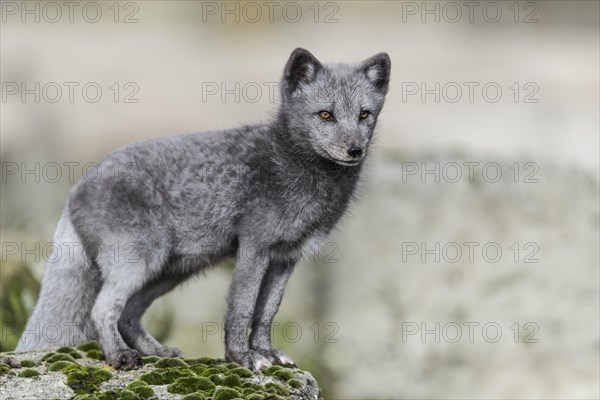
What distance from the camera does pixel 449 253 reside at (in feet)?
27.2

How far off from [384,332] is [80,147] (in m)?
5.05

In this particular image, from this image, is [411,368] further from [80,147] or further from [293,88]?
[80,147]

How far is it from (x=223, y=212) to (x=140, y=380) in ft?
3.47

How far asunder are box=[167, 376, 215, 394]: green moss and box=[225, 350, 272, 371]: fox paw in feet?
1.24

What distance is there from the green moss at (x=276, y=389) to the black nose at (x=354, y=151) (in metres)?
1.27

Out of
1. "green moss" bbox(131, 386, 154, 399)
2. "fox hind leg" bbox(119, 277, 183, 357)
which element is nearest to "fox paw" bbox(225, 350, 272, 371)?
"fox hind leg" bbox(119, 277, 183, 357)

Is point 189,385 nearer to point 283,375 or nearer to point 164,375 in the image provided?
point 164,375

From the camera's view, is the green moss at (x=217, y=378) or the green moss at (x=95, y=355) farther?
the green moss at (x=95, y=355)

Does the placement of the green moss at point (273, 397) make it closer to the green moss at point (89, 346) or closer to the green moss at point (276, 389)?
the green moss at point (276, 389)

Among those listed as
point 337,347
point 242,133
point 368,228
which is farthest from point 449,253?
point 242,133

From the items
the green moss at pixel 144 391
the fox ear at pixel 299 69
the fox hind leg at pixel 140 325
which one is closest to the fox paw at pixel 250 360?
the fox hind leg at pixel 140 325

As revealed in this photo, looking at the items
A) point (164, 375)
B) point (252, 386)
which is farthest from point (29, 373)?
point (252, 386)

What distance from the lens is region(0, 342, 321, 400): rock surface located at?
13.5 feet

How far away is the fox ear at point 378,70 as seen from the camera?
4.87 metres
